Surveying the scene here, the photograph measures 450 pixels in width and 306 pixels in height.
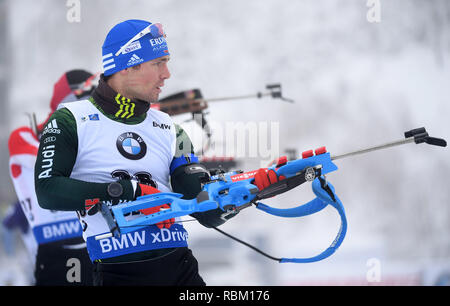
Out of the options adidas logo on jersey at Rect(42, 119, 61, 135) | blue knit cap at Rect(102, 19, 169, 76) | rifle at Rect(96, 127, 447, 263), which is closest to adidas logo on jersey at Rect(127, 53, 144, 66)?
blue knit cap at Rect(102, 19, 169, 76)

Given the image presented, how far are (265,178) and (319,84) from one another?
3.63 metres

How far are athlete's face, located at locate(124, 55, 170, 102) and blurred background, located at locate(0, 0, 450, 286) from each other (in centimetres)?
298

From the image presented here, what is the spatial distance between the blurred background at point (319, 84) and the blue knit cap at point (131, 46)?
9.76 ft

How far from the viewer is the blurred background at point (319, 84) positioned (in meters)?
5.04

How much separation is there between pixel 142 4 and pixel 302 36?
141 centimetres

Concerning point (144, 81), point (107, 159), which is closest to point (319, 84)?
point (144, 81)

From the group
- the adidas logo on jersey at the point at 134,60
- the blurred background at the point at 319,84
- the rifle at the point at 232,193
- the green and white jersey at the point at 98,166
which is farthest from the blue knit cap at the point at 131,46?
the blurred background at the point at 319,84

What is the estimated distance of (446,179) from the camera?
5172 millimetres

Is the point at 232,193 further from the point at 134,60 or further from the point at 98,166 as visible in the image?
the point at 134,60

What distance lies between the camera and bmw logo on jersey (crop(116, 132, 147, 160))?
6.21 ft

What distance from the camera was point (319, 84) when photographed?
17.1ft

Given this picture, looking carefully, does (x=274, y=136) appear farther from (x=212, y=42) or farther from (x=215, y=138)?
(x=212, y=42)

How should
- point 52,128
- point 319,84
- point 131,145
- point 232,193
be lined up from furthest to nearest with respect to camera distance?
1. point 319,84
2. point 131,145
3. point 52,128
4. point 232,193

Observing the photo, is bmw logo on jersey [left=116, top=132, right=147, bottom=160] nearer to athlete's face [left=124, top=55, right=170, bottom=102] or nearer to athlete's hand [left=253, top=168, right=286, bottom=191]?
athlete's face [left=124, top=55, right=170, bottom=102]
